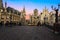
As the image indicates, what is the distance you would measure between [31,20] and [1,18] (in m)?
14.4

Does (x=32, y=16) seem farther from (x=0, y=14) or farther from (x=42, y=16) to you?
(x=0, y=14)

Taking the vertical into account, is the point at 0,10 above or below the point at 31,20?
above

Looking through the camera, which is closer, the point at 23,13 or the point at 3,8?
the point at 3,8

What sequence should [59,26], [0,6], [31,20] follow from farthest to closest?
[31,20], [0,6], [59,26]

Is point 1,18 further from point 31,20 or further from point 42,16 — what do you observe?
point 42,16

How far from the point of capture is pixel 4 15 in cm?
7806

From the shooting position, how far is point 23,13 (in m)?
85.0

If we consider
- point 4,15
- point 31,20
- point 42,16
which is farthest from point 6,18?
point 42,16

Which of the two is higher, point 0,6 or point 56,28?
point 0,6

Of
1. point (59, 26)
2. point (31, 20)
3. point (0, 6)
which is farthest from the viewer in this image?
point (31, 20)

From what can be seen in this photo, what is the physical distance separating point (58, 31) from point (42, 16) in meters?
61.0

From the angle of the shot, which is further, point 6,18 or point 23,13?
point 23,13

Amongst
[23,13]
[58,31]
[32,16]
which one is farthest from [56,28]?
[23,13]

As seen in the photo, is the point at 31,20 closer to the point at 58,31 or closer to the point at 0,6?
the point at 0,6
